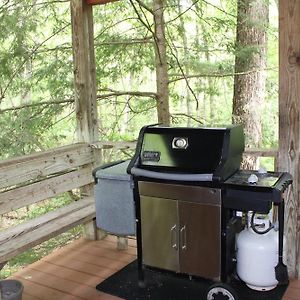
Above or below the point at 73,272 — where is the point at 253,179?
above

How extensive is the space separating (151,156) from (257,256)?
874 mm

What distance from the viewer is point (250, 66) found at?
202 inches

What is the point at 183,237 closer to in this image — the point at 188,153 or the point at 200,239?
the point at 200,239

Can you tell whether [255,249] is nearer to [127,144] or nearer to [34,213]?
[127,144]

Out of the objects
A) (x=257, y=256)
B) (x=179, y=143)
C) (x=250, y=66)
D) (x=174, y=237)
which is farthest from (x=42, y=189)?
(x=250, y=66)

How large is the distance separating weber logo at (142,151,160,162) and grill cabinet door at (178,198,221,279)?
30 centimetres

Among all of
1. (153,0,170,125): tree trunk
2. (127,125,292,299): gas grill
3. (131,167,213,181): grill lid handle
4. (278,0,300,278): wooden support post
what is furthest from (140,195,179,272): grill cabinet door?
(153,0,170,125): tree trunk

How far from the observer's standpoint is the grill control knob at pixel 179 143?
2162 millimetres

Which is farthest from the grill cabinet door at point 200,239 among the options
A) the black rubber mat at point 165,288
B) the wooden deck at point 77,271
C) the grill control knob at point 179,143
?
the wooden deck at point 77,271

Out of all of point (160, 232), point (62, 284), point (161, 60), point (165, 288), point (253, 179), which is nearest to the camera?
point (253, 179)

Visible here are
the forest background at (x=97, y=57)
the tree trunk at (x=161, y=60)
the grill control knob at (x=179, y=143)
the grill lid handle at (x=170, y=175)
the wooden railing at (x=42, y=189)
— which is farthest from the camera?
the forest background at (x=97, y=57)

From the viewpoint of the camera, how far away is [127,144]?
324cm

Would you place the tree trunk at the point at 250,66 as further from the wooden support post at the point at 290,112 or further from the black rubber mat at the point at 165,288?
the black rubber mat at the point at 165,288

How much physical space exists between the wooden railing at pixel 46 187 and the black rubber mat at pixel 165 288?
515 millimetres
